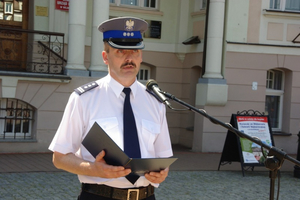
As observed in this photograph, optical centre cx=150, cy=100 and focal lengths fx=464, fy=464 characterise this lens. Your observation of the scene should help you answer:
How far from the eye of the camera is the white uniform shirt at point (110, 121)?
293cm

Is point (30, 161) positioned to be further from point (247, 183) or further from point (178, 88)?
point (178, 88)

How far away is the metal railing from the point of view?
11344 mm

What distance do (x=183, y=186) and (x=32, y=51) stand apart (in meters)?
5.65

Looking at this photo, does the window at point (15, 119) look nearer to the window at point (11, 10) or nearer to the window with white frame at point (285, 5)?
the window at point (11, 10)

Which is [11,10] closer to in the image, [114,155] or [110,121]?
[110,121]

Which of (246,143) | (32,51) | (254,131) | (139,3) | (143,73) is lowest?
(246,143)

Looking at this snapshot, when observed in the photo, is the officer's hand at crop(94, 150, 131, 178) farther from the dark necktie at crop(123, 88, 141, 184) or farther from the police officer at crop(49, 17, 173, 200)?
the dark necktie at crop(123, 88, 141, 184)

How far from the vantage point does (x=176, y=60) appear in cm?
1367

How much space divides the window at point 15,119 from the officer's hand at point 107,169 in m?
8.77

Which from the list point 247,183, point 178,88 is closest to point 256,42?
point 178,88

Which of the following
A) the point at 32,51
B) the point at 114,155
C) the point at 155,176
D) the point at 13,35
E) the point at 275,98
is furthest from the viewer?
the point at 275,98

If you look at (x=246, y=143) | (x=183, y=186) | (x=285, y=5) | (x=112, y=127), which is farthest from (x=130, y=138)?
(x=285, y=5)

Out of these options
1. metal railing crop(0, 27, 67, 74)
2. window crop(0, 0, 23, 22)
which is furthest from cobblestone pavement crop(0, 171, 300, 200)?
window crop(0, 0, 23, 22)

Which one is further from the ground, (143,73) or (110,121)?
(143,73)
